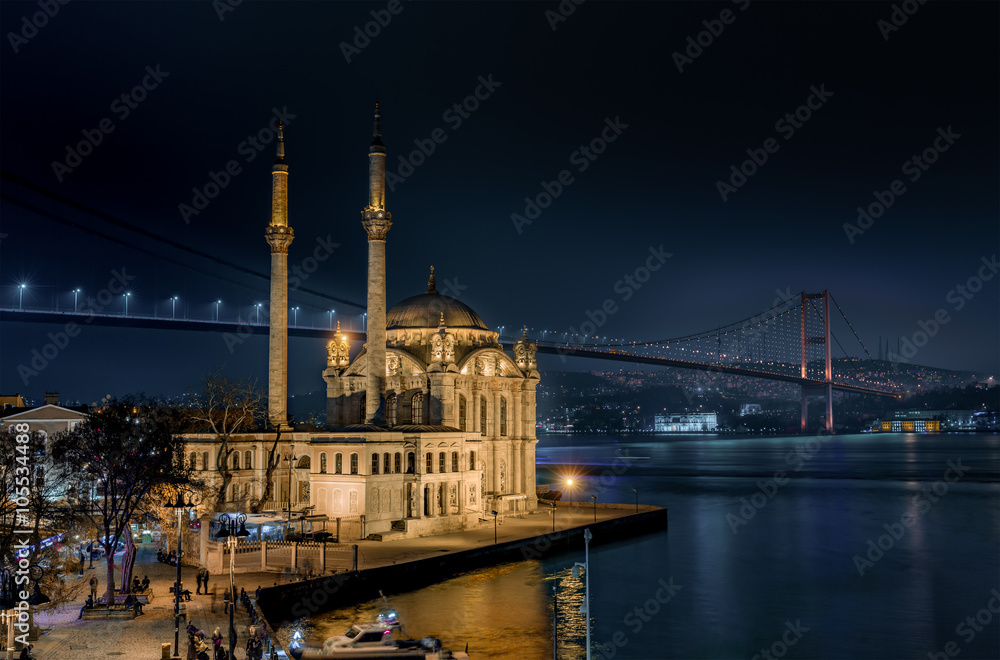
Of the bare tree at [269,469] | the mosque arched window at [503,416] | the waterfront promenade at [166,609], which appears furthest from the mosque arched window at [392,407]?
the waterfront promenade at [166,609]

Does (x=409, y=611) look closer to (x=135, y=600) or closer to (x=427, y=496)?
(x=135, y=600)

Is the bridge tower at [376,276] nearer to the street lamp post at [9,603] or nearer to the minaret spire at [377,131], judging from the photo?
the minaret spire at [377,131]

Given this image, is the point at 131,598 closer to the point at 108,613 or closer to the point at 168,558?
the point at 108,613

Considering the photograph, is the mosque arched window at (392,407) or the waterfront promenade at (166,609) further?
the mosque arched window at (392,407)

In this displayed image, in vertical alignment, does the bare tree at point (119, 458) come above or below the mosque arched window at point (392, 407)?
below

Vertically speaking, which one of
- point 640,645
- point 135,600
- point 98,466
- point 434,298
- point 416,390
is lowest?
point 640,645

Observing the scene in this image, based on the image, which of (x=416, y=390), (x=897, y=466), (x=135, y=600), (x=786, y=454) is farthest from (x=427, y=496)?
(x=786, y=454)

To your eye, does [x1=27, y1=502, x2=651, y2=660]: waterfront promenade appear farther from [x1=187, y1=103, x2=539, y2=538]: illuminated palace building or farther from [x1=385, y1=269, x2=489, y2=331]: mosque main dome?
[x1=385, y1=269, x2=489, y2=331]: mosque main dome
